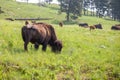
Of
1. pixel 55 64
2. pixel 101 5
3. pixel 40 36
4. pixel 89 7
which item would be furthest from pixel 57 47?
pixel 89 7

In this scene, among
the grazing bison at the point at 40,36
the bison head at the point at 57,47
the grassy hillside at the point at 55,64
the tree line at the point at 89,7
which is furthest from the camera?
the tree line at the point at 89,7

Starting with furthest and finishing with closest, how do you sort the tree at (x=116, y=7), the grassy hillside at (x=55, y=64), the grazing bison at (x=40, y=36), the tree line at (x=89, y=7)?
the tree at (x=116, y=7) < the tree line at (x=89, y=7) < the grazing bison at (x=40, y=36) < the grassy hillside at (x=55, y=64)

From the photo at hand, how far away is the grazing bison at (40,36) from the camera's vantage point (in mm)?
14172

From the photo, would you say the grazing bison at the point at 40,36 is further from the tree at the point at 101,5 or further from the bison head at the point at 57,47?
the tree at the point at 101,5

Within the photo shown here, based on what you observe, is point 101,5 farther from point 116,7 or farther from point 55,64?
point 55,64

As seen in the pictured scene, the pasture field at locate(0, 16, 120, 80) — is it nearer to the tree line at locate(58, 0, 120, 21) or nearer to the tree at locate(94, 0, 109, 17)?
the tree line at locate(58, 0, 120, 21)

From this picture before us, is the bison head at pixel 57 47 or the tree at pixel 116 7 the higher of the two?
the tree at pixel 116 7

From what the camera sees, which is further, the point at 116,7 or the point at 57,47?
the point at 116,7

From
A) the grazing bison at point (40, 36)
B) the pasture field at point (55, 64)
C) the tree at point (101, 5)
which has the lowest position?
the pasture field at point (55, 64)

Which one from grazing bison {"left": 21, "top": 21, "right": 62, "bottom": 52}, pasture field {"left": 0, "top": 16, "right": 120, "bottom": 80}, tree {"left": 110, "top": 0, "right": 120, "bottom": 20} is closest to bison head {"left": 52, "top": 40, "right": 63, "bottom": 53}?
grazing bison {"left": 21, "top": 21, "right": 62, "bottom": 52}

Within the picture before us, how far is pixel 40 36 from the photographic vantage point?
15016 mm

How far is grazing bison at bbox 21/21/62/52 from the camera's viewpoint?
46.5 feet

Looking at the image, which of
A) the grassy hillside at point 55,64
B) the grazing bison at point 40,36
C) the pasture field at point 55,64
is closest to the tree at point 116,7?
the grassy hillside at point 55,64

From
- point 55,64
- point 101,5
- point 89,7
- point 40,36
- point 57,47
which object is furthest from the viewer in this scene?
point 89,7
